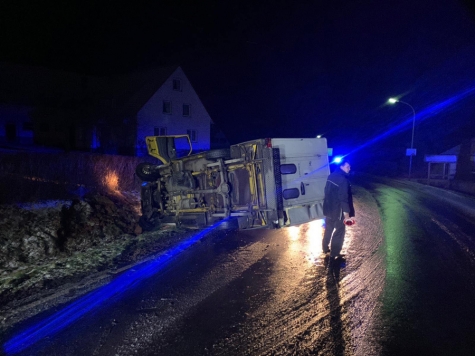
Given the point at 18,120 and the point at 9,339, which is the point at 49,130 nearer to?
the point at 18,120

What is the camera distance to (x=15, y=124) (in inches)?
1078

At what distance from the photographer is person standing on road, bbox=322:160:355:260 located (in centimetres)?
612

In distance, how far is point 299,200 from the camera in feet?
22.3

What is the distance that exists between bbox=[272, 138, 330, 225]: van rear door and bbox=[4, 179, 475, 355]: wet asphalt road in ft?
2.62

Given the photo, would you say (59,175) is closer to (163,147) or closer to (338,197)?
(163,147)

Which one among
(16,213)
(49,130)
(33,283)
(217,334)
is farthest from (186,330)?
(49,130)

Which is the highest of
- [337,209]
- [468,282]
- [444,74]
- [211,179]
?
[444,74]

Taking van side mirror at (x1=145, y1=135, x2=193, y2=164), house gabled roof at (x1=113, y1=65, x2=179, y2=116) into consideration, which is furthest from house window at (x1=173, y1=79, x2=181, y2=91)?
van side mirror at (x1=145, y1=135, x2=193, y2=164)

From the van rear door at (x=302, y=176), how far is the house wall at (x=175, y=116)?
2370 centimetres

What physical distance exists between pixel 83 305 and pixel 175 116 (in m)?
28.8

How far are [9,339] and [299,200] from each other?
5.10 meters

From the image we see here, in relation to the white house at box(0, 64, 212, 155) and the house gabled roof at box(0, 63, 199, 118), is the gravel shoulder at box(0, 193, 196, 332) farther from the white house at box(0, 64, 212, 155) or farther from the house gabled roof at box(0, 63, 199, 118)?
the house gabled roof at box(0, 63, 199, 118)

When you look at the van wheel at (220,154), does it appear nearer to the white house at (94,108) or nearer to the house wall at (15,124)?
the white house at (94,108)

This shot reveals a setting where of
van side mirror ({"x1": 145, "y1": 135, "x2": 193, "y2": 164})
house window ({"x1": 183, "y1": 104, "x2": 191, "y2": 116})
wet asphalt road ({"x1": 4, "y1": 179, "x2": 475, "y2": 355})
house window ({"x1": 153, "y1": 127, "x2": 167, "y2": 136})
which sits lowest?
wet asphalt road ({"x1": 4, "y1": 179, "x2": 475, "y2": 355})
